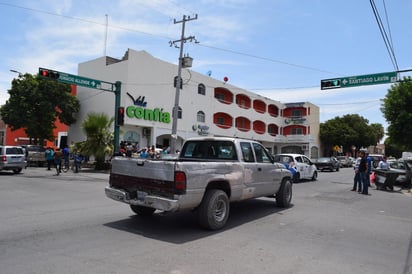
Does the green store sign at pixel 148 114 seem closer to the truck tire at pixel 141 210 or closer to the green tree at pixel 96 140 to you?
the green tree at pixel 96 140

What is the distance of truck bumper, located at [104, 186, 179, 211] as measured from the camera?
19.0ft

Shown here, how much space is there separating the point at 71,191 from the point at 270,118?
134 feet

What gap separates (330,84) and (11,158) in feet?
61.1

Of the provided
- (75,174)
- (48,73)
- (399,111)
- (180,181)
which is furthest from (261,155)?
(399,111)

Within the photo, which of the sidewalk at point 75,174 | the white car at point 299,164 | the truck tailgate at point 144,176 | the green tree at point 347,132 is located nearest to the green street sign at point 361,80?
the white car at point 299,164

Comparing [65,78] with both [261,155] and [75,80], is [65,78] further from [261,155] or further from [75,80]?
[261,155]

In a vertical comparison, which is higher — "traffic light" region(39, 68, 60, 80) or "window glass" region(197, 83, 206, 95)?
"window glass" region(197, 83, 206, 95)

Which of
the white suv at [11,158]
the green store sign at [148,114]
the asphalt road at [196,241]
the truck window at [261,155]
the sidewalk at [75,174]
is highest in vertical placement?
the green store sign at [148,114]

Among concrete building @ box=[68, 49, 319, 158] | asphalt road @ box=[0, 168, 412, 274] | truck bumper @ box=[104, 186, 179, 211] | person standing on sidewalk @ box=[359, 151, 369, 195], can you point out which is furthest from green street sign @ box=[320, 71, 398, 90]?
truck bumper @ box=[104, 186, 179, 211]

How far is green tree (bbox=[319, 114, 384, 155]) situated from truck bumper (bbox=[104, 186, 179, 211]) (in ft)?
176

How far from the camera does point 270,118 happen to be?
4966 cm

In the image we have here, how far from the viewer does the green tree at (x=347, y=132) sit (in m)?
54.7

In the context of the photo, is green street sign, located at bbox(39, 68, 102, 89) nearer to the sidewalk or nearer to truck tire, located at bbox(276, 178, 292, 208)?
the sidewalk

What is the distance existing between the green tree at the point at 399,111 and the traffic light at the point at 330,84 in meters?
5.21
